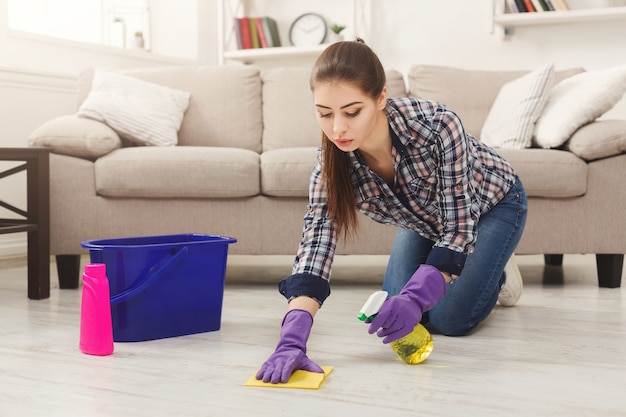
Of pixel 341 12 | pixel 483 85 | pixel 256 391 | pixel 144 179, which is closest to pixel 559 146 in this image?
pixel 483 85

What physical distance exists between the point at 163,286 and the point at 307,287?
0.47 meters

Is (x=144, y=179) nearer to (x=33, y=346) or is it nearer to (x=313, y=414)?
(x=33, y=346)

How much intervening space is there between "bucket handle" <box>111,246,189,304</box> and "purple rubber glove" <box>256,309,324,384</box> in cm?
41

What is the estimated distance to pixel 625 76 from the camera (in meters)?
2.89

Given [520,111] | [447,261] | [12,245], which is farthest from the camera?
[12,245]

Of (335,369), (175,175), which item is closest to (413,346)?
(335,369)

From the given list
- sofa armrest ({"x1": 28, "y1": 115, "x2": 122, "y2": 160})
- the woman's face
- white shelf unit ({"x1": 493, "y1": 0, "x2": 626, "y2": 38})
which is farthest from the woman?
white shelf unit ({"x1": 493, "y1": 0, "x2": 626, "y2": 38})

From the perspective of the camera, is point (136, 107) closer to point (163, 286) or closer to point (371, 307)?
point (163, 286)

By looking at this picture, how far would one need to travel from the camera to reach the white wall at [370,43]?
11.8ft

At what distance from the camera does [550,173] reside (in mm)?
2717

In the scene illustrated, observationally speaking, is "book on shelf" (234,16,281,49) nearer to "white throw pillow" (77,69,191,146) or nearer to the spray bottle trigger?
"white throw pillow" (77,69,191,146)

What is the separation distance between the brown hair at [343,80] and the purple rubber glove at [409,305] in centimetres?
23

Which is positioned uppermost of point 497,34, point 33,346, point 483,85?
point 497,34

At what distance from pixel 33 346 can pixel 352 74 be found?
1.05 meters
